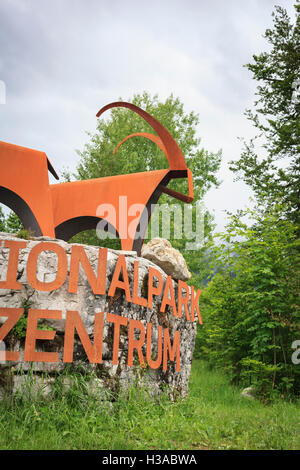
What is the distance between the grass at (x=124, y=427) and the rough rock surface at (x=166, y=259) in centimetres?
274

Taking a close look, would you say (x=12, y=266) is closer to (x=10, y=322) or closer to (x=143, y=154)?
(x=10, y=322)

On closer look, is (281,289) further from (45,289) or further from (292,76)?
(292,76)

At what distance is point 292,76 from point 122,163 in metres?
7.31

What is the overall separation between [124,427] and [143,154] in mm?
15207

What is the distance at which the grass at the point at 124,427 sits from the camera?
12.7ft

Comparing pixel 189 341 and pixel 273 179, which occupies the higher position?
pixel 273 179

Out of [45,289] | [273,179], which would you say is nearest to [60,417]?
[45,289]

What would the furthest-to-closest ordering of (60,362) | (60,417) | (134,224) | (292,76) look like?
(292,76) < (134,224) < (60,362) < (60,417)

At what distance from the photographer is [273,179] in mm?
13344

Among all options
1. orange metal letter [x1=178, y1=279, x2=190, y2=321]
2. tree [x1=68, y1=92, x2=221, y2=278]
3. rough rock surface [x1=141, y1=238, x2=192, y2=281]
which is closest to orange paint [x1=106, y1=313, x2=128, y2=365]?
orange metal letter [x1=178, y1=279, x2=190, y2=321]

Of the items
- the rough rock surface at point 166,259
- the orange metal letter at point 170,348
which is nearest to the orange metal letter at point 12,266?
the orange metal letter at point 170,348

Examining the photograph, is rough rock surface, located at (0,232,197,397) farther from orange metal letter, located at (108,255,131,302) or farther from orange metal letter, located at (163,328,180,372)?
orange metal letter, located at (163,328,180,372)

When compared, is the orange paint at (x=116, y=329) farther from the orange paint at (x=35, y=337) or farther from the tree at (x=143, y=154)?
the tree at (x=143, y=154)

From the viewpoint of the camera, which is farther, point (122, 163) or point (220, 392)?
point (122, 163)
